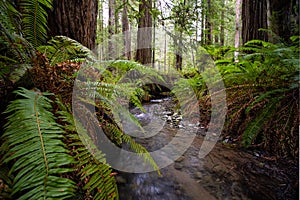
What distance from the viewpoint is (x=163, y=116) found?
4.25 m

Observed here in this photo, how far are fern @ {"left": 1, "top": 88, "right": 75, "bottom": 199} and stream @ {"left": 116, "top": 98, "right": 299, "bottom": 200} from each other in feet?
2.93

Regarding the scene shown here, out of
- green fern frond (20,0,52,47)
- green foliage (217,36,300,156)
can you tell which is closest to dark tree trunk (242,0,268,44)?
green foliage (217,36,300,156)

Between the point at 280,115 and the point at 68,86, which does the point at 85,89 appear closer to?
the point at 68,86

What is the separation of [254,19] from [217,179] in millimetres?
3451

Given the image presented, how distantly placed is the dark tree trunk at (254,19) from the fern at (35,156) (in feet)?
13.7

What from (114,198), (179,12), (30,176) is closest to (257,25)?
(179,12)

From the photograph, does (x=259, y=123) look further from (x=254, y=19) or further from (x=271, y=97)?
(x=254, y=19)

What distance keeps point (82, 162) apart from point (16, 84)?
2.38 feet

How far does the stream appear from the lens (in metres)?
1.55

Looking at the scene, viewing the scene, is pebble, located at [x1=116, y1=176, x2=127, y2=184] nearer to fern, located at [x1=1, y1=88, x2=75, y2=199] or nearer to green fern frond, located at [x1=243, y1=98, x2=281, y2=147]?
fern, located at [x1=1, y1=88, x2=75, y2=199]

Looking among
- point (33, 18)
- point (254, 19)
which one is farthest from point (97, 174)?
point (254, 19)

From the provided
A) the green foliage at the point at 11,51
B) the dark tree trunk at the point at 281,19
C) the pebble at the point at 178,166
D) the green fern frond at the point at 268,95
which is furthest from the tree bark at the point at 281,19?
the green foliage at the point at 11,51

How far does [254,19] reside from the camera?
12.5 feet

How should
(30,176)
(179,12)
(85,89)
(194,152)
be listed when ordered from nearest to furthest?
(30,176) → (85,89) → (194,152) → (179,12)
